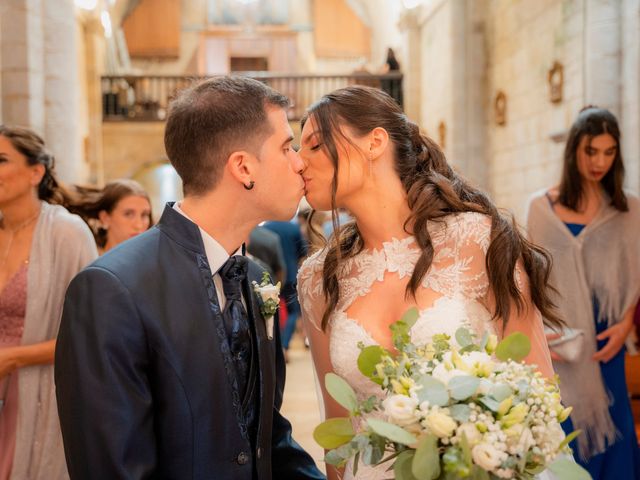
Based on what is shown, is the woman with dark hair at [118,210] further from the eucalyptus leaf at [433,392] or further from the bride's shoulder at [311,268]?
→ the eucalyptus leaf at [433,392]

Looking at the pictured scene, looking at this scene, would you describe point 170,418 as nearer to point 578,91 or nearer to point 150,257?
→ point 150,257

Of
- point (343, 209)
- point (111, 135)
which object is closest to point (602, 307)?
point (343, 209)

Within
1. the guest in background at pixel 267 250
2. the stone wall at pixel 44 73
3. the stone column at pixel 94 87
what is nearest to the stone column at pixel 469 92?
the guest in background at pixel 267 250

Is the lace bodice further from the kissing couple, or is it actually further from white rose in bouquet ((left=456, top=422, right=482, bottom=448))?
white rose in bouquet ((left=456, top=422, right=482, bottom=448))

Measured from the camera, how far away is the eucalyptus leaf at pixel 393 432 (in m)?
1.44

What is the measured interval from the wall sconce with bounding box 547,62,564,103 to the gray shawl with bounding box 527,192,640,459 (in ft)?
17.4

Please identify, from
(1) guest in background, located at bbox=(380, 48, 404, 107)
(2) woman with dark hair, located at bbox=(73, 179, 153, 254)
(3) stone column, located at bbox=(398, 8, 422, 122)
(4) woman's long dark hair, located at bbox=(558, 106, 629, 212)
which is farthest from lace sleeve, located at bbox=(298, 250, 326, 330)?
(1) guest in background, located at bbox=(380, 48, 404, 107)

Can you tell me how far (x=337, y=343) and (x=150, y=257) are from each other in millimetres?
702

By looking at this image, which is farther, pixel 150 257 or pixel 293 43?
pixel 293 43

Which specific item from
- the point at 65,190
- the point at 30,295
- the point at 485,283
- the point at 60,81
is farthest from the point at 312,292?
the point at 60,81

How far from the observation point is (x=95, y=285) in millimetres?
1728

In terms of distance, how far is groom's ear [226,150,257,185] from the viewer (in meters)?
1.98

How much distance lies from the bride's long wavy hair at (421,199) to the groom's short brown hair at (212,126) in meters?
0.34

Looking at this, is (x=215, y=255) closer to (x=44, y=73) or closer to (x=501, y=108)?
(x=44, y=73)
